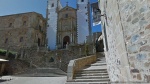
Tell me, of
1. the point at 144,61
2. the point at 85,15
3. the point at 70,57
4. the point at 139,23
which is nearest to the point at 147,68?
the point at 144,61

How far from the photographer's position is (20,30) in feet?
96.9

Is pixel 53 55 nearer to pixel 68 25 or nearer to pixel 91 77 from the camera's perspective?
pixel 68 25

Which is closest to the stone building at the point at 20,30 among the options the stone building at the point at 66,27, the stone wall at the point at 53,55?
the stone wall at the point at 53,55

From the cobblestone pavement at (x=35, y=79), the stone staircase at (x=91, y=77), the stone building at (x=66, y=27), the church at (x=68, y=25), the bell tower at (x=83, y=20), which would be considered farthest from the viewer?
the stone building at (x=66, y=27)

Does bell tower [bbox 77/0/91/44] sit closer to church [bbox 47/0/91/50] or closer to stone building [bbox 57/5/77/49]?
church [bbox 47/0/91/50]

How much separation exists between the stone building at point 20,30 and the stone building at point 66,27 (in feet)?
16.8

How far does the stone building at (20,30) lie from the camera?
1107 inches

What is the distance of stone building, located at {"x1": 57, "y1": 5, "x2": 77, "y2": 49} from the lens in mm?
29223

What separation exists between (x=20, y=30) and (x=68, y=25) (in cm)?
1121

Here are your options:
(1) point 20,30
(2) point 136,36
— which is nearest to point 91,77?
(2) point 136,36

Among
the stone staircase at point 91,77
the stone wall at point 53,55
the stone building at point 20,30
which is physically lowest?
the stone staircase at point 91,77

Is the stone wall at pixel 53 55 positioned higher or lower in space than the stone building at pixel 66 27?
lower

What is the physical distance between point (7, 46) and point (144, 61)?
30924mm

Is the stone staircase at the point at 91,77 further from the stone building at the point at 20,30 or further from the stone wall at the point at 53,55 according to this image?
the stone building at the point at 20,30
